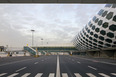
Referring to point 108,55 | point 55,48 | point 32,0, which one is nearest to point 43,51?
point 55,48

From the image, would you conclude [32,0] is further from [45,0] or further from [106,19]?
[106,19]

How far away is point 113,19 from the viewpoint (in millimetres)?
33031

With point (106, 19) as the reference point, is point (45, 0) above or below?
below

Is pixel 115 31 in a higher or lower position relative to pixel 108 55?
higher

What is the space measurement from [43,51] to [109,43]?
101 metres

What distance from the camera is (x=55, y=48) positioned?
132625 millimetres

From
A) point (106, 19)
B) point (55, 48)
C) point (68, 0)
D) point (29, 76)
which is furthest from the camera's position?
point (55, 48)

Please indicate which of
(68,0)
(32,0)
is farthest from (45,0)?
(68,0)

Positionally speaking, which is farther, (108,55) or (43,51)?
(43,51)

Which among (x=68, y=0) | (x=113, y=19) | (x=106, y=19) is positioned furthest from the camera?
(x=106, y=19)

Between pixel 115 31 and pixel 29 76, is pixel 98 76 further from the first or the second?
pixel 115 31

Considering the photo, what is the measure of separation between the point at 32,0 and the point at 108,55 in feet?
112

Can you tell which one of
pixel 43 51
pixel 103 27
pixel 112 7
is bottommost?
pixel 43 51

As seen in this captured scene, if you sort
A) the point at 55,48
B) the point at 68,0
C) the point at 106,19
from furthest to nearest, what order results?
the point at 55,48 → the point at 106,19 → the point at 68,0
